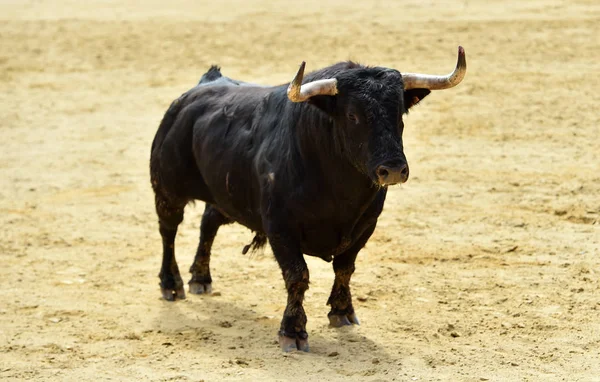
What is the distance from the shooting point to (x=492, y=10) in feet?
62.4

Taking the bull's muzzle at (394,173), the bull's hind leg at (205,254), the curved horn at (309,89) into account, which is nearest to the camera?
the bull's muzzle at (394,173)

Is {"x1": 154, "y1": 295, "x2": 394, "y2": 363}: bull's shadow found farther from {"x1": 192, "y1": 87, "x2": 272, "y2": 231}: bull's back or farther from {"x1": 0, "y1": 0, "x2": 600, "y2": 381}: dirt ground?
{"x1": 192, "y1": 87, "x2": 272, "y2": 231}: bull's back

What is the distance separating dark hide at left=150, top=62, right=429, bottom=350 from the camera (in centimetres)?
727

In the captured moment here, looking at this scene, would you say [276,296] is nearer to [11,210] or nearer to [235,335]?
[235,335]

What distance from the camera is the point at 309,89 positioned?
7.28 meters

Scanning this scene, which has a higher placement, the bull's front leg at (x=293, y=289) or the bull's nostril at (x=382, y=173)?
the bull's nostril at (x=382, y=173)

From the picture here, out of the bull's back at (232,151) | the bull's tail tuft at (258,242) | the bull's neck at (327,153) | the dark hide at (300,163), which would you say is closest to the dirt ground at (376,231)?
the bull's tail tuft at (258,242)

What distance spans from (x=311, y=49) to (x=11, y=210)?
709 centimetres

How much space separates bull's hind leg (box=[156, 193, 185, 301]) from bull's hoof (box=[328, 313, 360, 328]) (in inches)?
61.6

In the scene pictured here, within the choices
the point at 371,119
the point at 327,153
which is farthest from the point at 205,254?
the point at 371,119

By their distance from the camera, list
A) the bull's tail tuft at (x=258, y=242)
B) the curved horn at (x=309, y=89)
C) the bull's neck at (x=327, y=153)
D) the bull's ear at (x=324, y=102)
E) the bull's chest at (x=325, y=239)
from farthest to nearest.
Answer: the bull's tail tuft at (x=258, y=242), the bull's chest at (x=325, y=239), the bull's neck at (x=327, y=153), the bull's ear at (x=324, y=102), the curved horn at (x=309, y=89)

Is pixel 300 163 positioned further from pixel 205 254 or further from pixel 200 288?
pixel 200 288

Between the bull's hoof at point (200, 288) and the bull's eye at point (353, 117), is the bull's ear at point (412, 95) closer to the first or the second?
the bull's eye at point (353, 117)

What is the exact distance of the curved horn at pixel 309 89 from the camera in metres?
7.19
